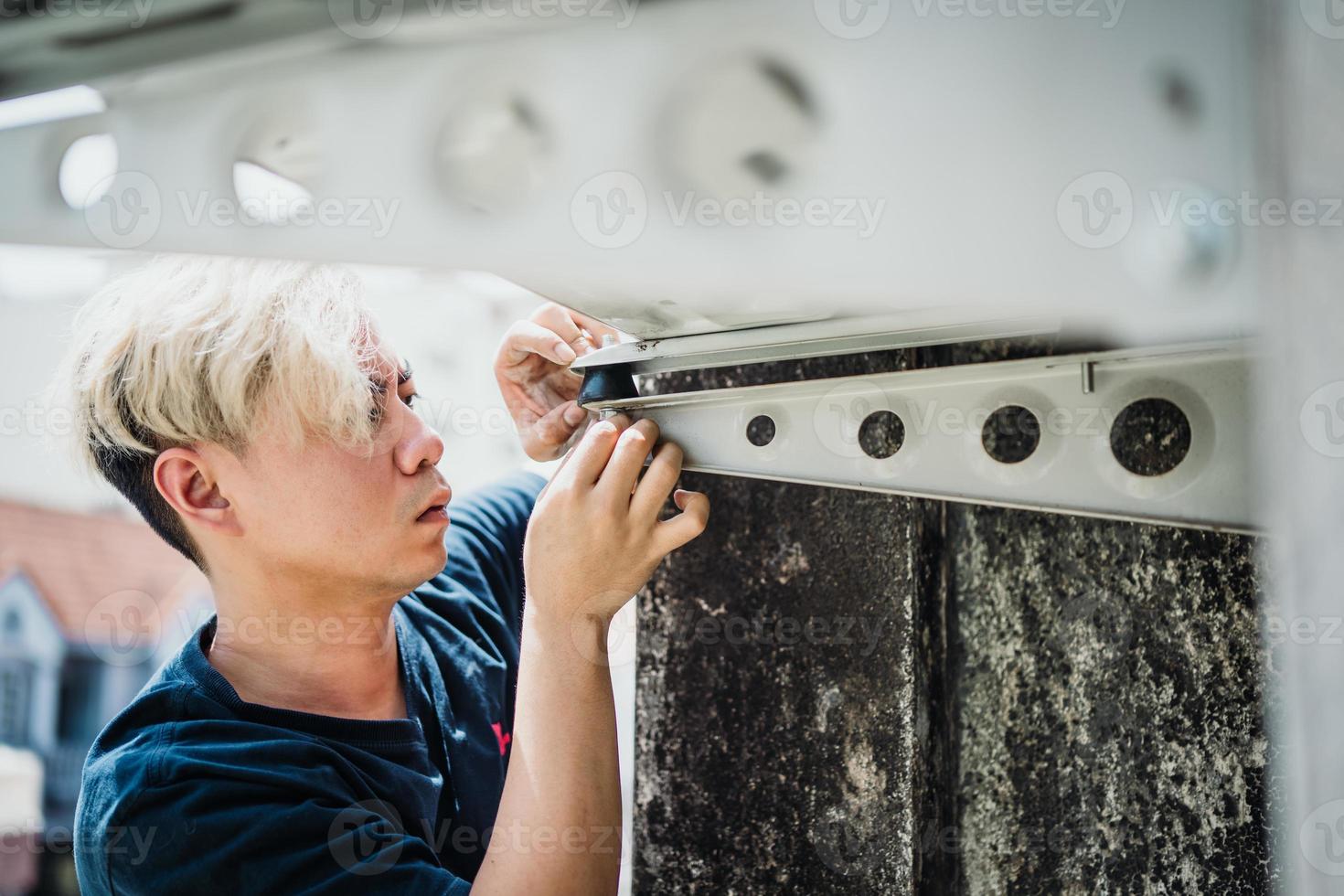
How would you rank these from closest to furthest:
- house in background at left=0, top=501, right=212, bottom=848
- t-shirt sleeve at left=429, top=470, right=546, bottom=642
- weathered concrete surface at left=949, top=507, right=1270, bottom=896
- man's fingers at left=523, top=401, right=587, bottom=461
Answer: weathered concrete surface at left=949, top=507, right=1270, bottom=896 < man's fingers at left=523, top=401, right=587, bottom=461 < t-shirt sleeve at left=429, top=470, right=546, bottom=642 < house in background at left=0, top=501, right=212, bottom=848

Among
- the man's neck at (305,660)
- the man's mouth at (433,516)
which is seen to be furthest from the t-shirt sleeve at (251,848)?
the man's mouth at (433,516)

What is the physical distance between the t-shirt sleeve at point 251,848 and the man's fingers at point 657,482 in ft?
1.53

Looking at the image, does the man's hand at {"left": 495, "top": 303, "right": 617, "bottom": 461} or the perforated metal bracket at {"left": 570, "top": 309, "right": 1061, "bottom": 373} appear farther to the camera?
the man's hand at {"left": 495, "top": 303, "right": 617, "bottom": 461}

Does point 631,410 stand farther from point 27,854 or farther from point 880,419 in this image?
point 27,854

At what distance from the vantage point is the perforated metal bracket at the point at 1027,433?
0.72m

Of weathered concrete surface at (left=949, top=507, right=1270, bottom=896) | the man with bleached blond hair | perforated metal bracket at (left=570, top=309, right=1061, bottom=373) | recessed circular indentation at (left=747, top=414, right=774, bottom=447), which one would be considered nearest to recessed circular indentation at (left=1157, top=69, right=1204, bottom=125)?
perforated metal bracket at (left=570, top=309, right=1061, bottom=373)

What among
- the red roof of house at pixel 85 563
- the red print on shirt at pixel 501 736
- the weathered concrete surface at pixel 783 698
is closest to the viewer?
the weathered concrete surface at pixel 783 698

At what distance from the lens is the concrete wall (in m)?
1.13

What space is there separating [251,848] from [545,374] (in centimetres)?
78

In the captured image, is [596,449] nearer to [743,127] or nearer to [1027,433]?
[1027,433]

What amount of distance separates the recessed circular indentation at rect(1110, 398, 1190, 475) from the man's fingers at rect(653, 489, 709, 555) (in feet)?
1.53

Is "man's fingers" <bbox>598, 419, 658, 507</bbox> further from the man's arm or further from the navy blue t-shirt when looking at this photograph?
the navy blue t-shirt

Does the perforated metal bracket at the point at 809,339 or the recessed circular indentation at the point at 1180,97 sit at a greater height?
the perforated metal bracket at the point at 809,339

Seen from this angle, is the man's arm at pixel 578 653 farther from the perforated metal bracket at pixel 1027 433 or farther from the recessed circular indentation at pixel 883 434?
the recessed circular indentation at pixel 883 434
